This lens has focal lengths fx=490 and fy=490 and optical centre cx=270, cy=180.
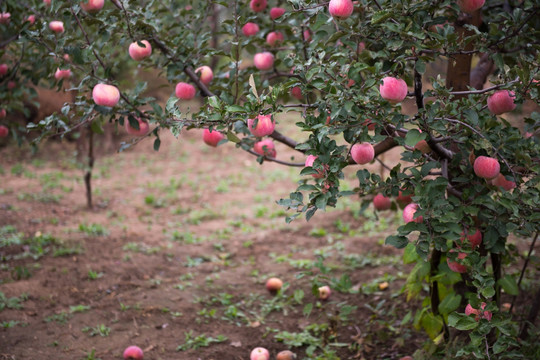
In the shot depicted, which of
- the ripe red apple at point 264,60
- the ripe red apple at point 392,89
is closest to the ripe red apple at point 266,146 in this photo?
the ripe red apple at point 264,60

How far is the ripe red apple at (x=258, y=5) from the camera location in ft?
8.33

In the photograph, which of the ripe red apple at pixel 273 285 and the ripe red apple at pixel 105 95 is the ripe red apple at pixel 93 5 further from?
the ripe red apple at pixel 273 285

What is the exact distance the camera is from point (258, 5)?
2.55 m

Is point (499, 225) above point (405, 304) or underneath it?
above

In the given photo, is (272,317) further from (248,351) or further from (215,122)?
(215,122)

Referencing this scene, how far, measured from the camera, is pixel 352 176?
6.03 metres

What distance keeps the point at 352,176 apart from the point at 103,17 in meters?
4.22

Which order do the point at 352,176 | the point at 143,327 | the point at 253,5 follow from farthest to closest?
the point at 352,176, the point at 143,327, the point at 253,5

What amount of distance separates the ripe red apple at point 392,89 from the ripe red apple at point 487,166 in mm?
391

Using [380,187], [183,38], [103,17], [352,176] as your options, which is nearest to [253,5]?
[183,38]

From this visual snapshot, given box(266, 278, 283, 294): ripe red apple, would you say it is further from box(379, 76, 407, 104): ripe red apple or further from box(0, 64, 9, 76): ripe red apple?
box(0, 64, 9, 76): ripe red apple

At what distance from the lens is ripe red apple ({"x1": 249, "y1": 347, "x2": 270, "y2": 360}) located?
2.47m

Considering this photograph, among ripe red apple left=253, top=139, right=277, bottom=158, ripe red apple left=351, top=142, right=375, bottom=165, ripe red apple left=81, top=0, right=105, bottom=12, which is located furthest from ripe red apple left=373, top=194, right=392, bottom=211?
ripe red apple left=81, top=0, right=105, bottom=12

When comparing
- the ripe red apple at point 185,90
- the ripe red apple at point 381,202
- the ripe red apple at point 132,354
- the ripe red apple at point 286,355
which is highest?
the ripe red apple at point 185,90
